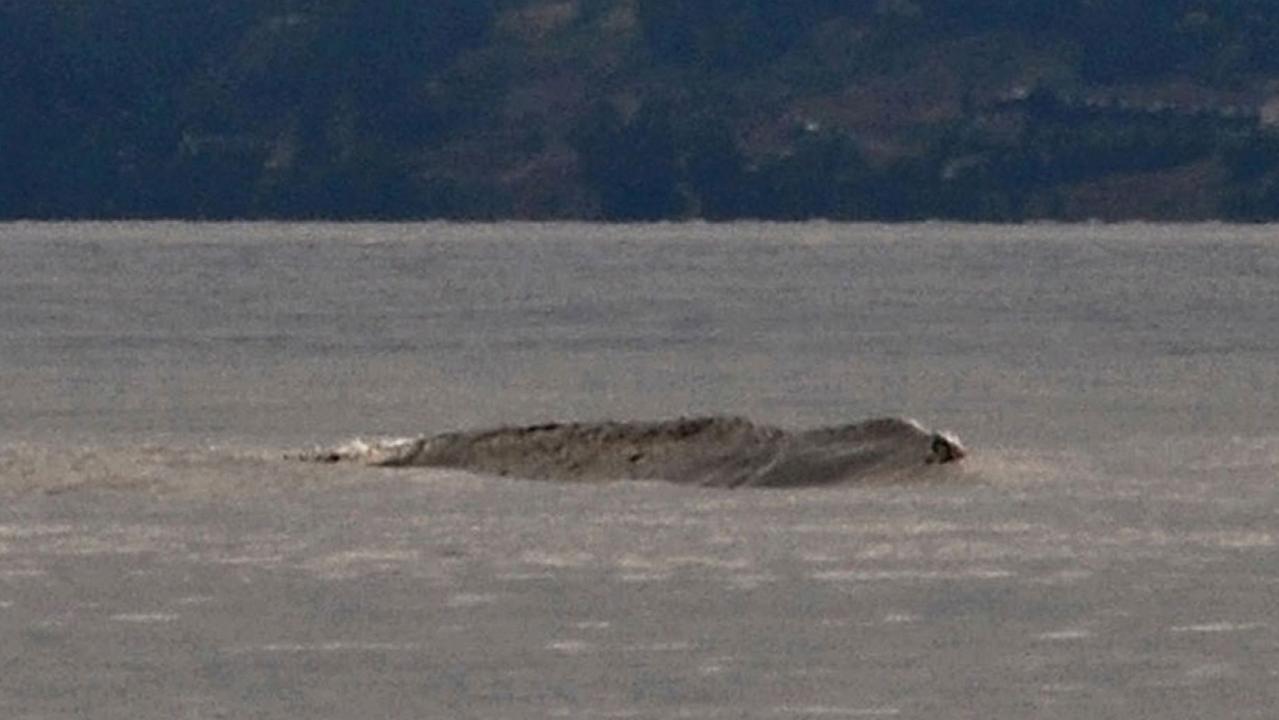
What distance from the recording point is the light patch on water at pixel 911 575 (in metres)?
38.1

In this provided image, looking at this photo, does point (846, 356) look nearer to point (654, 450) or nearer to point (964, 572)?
point (654, 450)

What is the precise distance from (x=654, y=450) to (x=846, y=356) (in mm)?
35898

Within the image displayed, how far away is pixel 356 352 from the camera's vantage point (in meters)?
88.9

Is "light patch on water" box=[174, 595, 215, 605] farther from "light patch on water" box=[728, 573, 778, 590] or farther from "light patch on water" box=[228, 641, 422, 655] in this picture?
"light patch on water" box=[728, 573, 778, 590]

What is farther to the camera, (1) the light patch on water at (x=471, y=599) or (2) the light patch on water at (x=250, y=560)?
(2) the light patch on water at (x=250, y=560)

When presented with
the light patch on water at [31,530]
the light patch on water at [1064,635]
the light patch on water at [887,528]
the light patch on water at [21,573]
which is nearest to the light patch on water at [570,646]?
the light patch on water at [1064,635]

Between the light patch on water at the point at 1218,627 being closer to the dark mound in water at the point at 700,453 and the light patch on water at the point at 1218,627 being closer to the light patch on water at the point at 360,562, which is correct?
the light patch on water at the point at 360,562

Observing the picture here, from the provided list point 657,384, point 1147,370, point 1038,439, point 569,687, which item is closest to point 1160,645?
point 569,687

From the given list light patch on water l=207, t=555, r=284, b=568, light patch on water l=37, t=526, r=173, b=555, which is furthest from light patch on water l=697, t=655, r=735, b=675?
light patch on water l=37, t=526, r=173, b=555

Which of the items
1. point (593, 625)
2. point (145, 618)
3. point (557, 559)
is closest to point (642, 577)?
point (557, 559)

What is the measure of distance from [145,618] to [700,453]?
15145 millimetres

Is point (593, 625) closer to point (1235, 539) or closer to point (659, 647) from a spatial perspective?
point (659, 647)

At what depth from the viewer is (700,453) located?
49438 millimetres

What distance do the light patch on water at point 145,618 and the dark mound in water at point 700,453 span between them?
45.3 feet
